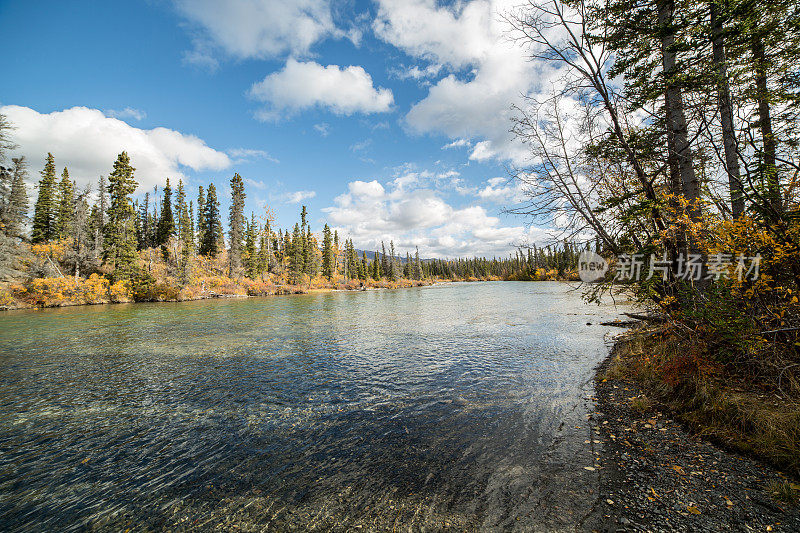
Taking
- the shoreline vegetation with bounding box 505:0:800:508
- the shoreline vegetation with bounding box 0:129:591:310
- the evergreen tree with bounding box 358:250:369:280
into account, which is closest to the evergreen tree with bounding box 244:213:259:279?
the shoreline vegetation with bounding box 0:129:591:310

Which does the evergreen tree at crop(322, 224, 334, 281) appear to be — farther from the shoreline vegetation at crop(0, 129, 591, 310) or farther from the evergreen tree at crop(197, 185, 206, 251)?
the evergreen tree at crop(197, 185, 206, 251)

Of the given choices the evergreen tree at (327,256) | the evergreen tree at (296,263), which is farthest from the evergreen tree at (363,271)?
the evergreen tree at (296,263)

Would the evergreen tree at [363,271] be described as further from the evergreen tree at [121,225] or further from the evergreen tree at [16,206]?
the evergreen tree at [16,206]

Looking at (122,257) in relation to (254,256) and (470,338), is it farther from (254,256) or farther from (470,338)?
(470,338)

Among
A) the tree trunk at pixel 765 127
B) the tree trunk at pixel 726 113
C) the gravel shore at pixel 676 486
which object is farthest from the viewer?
the tree trunk at pixel 726 113

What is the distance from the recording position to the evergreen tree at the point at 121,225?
36.9m

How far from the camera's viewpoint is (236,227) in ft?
189

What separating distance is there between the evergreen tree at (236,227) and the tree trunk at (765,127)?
59713 mm

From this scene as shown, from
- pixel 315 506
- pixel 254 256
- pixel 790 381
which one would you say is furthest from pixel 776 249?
pixel 254 256

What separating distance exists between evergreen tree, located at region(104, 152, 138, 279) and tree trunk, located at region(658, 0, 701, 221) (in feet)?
161

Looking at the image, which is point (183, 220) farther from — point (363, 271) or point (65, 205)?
point (363, 271)

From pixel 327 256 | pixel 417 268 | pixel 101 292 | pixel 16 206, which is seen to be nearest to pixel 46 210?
pixel 16 206

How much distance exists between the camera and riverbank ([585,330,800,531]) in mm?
3283

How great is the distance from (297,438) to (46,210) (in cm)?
6134
